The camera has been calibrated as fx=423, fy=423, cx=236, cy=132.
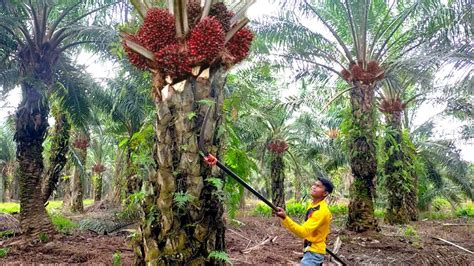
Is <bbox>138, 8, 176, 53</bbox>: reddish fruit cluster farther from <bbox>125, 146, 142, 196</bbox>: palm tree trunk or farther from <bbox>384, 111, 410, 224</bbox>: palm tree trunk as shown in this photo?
<bbox>384, 111, 410, 224</bbox>: palm tree trunk

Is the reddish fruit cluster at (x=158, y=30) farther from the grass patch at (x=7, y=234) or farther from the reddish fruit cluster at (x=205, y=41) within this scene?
the grass patch at (x=7, y=234)

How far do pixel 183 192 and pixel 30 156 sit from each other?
6959 mm

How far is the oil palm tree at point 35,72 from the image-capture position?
9.21m

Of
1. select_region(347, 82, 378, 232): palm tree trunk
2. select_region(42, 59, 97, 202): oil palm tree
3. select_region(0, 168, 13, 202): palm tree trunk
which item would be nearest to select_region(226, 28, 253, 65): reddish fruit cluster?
select_region(42, 59, 97, 202): oil palm tree

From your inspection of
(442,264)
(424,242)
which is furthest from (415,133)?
(442,264)

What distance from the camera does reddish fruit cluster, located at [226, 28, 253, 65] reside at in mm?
4219

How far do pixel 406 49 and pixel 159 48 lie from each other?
30.7ft

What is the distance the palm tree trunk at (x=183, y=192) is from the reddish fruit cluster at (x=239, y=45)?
0.31m

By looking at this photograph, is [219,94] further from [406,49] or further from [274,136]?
[274,136]

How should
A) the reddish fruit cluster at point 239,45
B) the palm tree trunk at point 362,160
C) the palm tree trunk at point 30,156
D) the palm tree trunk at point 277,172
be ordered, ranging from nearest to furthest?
the reddish fruit cluster at point 239,45 → the palm tree trunk at point 30,156 → the palm tree trunk at point 362,160 → the palm tree trunk at point 277,172

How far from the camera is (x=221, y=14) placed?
4191 millimetres

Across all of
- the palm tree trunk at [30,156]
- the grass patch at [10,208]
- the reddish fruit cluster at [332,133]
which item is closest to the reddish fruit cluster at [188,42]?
the palm tree trunk at [30,156]

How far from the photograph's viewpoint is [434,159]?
2083 centimetres

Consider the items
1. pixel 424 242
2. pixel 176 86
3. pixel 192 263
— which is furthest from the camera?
pixel 424 242
